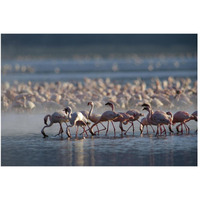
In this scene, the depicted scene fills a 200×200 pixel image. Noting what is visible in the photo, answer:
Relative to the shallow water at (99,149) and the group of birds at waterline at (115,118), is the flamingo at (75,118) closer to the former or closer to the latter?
the group of birds at waterline at (115,118)

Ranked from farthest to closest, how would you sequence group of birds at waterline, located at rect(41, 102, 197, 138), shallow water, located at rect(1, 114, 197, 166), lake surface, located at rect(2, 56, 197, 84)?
lake surface, located at rect(2, 56, 197, 84)
group of birds at waterline, located at rect(41, 102, 197, 138)
shallow water, located at rect(1, 114, 197, 166)

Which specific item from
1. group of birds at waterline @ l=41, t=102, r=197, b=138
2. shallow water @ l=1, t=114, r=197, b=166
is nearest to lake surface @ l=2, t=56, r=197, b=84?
group of birds at waterline @ l=41, t=102, r=197, b=138

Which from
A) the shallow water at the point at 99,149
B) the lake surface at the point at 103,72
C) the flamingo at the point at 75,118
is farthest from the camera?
the lake surface at the point at 103,72

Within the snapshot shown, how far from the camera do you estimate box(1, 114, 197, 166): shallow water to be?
7.87 m

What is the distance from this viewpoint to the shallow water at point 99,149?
25.8ft

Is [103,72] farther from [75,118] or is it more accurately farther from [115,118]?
[75,118]

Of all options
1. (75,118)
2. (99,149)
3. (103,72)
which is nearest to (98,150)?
(99,149)

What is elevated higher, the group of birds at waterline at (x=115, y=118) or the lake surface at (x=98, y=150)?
the group of birds at waterline at (x=115, y=118)

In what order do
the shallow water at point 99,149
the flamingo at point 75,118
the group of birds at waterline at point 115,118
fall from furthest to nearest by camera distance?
1. the group of birds at waterline at point 115,118
2. the flamingo at point 75,118
3. the shallow water at point 99,149

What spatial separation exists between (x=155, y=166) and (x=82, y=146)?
1.89 metres

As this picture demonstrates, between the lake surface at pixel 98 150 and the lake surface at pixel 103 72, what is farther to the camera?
the lake surface at pixel 103 72

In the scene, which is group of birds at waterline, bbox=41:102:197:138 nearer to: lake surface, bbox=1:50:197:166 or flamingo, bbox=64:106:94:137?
flamingo, bbox=64:106:94:137

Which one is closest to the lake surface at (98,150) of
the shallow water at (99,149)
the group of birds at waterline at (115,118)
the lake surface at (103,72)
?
the shallow water at (99,149)
